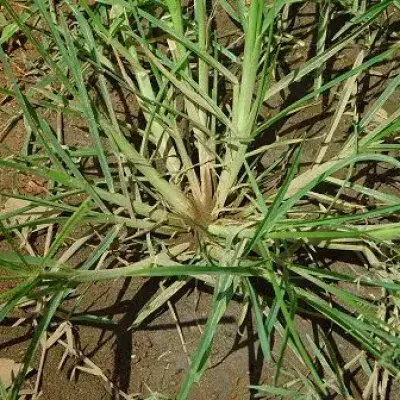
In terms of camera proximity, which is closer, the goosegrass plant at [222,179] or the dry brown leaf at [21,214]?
the goosegrass plant at [222,179]

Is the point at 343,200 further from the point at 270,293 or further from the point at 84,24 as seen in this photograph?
the point at 84,24

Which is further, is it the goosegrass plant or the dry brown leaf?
the dry brown leaf

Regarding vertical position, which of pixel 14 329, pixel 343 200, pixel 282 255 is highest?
pixel 343 200

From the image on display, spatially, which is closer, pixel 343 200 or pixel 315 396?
pixel 315 396

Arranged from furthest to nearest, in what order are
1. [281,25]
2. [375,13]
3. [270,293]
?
[281,25], [270,293], [375,13]

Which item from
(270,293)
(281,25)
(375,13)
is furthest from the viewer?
(281,25)

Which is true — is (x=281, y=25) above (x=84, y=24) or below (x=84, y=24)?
above

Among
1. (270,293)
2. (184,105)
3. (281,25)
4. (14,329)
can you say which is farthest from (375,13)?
(14,329)
